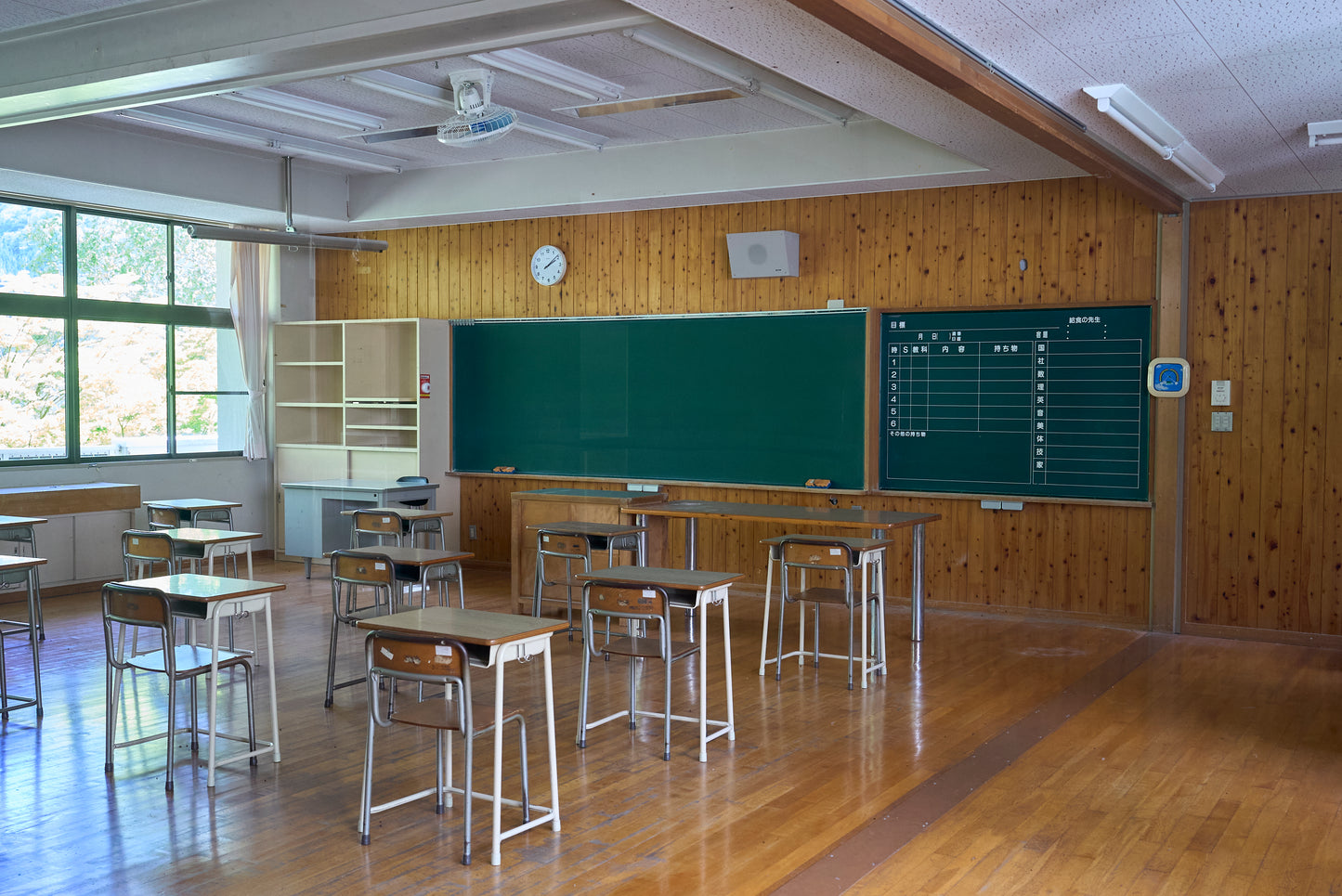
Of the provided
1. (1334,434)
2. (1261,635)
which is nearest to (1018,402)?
(1334,434)

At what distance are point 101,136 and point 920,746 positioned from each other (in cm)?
713

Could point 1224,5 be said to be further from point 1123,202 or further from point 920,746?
point 1123,202

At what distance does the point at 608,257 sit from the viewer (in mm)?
9398

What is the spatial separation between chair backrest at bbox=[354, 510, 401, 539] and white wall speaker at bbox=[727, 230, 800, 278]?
128 inches

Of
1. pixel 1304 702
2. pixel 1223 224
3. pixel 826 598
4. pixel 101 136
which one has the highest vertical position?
pixel 101 136

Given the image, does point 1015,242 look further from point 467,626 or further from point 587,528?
point 467,626

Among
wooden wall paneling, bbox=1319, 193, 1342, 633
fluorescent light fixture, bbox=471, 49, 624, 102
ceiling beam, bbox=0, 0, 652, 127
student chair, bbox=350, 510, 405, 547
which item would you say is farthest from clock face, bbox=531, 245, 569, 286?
wooden wall paneling, bbox=1319, 193, 1342, 633

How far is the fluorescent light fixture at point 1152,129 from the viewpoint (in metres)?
4.86

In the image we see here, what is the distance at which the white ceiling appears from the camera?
4348mm

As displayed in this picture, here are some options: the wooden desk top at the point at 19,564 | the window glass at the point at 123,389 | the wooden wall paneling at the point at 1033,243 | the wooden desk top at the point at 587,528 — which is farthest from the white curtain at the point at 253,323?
the wooden wall paneling at the point at 1033,243

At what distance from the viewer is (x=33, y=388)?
8766 millimetres

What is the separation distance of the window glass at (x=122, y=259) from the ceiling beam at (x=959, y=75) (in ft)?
23.7

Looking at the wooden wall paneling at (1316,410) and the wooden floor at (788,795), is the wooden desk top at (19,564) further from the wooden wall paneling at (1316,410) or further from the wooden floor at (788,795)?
the wooden wall paneling at (1316,410)

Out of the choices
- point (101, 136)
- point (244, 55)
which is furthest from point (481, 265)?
point (244, 55)
